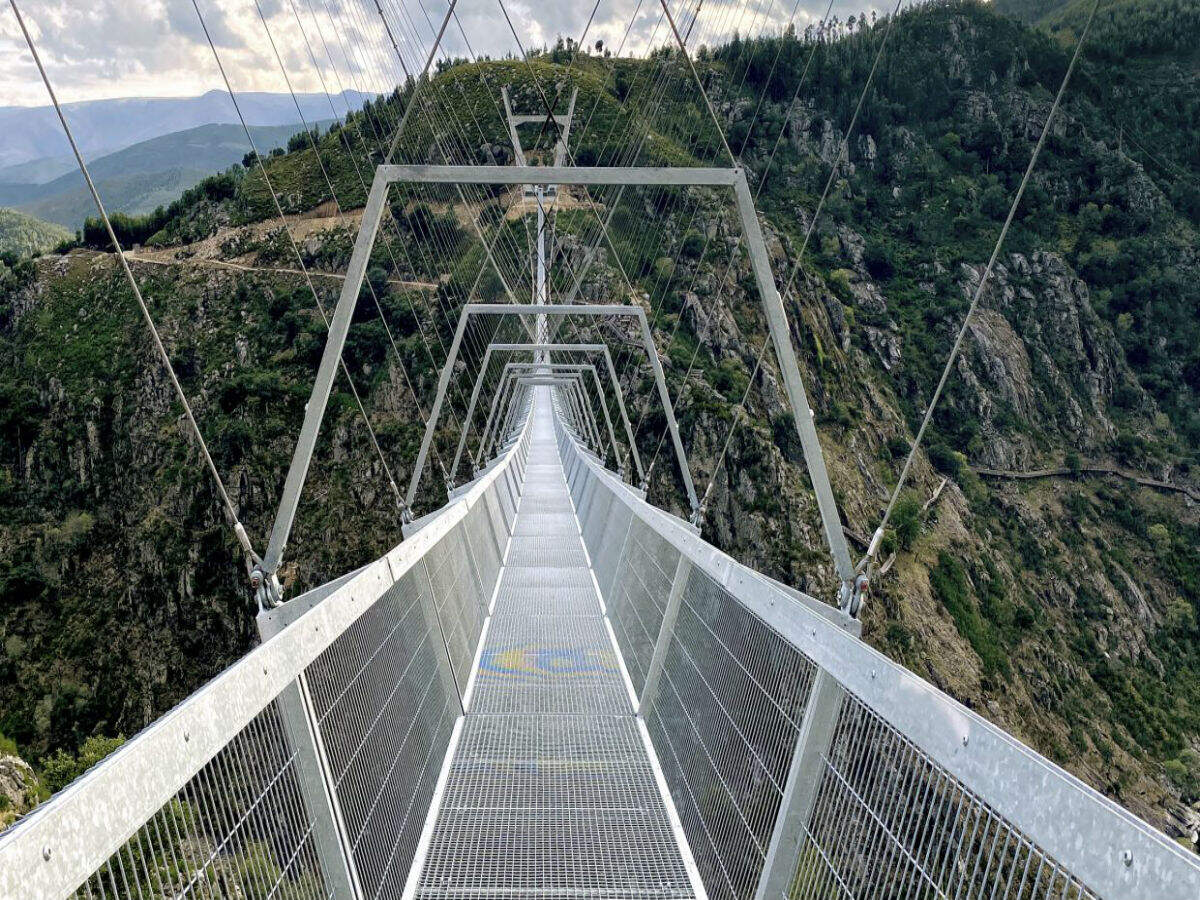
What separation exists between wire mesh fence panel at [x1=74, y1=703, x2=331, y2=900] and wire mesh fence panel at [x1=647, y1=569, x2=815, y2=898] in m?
1.57

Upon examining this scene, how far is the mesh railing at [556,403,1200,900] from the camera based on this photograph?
1.76 m

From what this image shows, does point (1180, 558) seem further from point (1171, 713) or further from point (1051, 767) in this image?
point (1051, 767)

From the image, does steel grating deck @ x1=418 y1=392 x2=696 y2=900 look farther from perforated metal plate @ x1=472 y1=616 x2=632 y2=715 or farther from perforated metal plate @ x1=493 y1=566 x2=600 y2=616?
perforated metal plate @ x1=493 y1=566 x2=600 y2=616

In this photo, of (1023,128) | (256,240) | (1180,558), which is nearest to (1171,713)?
(1180,558)

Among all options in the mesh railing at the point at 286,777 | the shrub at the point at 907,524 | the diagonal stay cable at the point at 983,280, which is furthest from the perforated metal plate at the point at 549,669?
the shrub at the point at 907,524

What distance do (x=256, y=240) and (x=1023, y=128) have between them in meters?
94.1

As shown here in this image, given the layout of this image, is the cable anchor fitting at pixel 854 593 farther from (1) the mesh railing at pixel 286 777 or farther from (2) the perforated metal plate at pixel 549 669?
→ (1) the mesh railing at pixel 286 777

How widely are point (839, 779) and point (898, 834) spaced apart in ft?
1.68

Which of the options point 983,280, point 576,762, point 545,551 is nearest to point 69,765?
point 545,551

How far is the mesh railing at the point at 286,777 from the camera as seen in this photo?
1679mm

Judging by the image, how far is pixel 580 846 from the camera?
14.9 feet

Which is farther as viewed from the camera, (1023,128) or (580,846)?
(1023,128)

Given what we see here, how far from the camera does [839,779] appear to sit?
3010 mm

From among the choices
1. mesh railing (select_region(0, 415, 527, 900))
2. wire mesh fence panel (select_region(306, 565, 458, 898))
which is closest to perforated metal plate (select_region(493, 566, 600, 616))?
mesh railing (select_region(0, 415, 527, 900))
